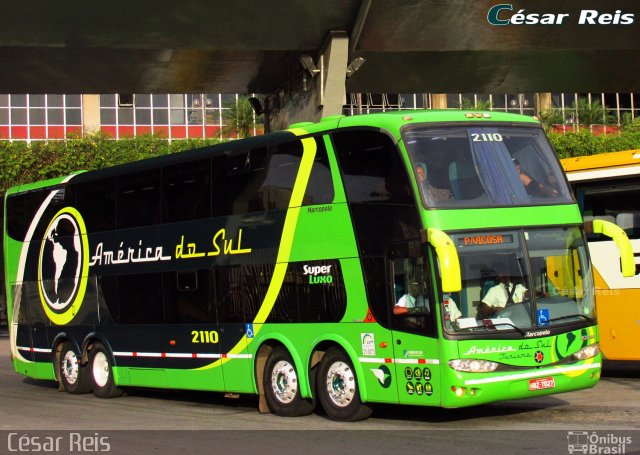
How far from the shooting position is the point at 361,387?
12.9 meters

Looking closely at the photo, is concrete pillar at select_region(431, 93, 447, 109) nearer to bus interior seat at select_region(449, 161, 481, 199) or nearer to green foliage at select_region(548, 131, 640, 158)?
green foliage at select_region(548, 131, 640, 158)

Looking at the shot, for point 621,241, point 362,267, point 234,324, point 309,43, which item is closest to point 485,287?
point 362,267

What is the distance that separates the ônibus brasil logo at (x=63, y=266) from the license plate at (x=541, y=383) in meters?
9.11

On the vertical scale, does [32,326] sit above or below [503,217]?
below

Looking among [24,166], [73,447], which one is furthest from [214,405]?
[24,166]

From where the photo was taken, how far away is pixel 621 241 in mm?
13117

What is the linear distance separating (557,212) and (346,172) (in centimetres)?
265

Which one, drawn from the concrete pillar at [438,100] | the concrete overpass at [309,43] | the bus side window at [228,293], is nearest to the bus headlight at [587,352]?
the bus side window at [228,293]

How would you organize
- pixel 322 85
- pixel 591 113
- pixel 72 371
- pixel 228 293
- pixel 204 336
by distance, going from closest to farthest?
pixel 228 293
pixel 204 336
pixel 72 371
pixel 322 85
pixel 591 113

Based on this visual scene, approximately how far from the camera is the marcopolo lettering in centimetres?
1345

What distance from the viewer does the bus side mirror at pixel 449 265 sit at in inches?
442

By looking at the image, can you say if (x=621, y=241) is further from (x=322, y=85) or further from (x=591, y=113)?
(x=591, y=113)

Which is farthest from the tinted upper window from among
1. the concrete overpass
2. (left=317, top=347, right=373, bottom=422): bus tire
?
the concrete overpass

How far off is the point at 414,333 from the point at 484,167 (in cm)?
219
